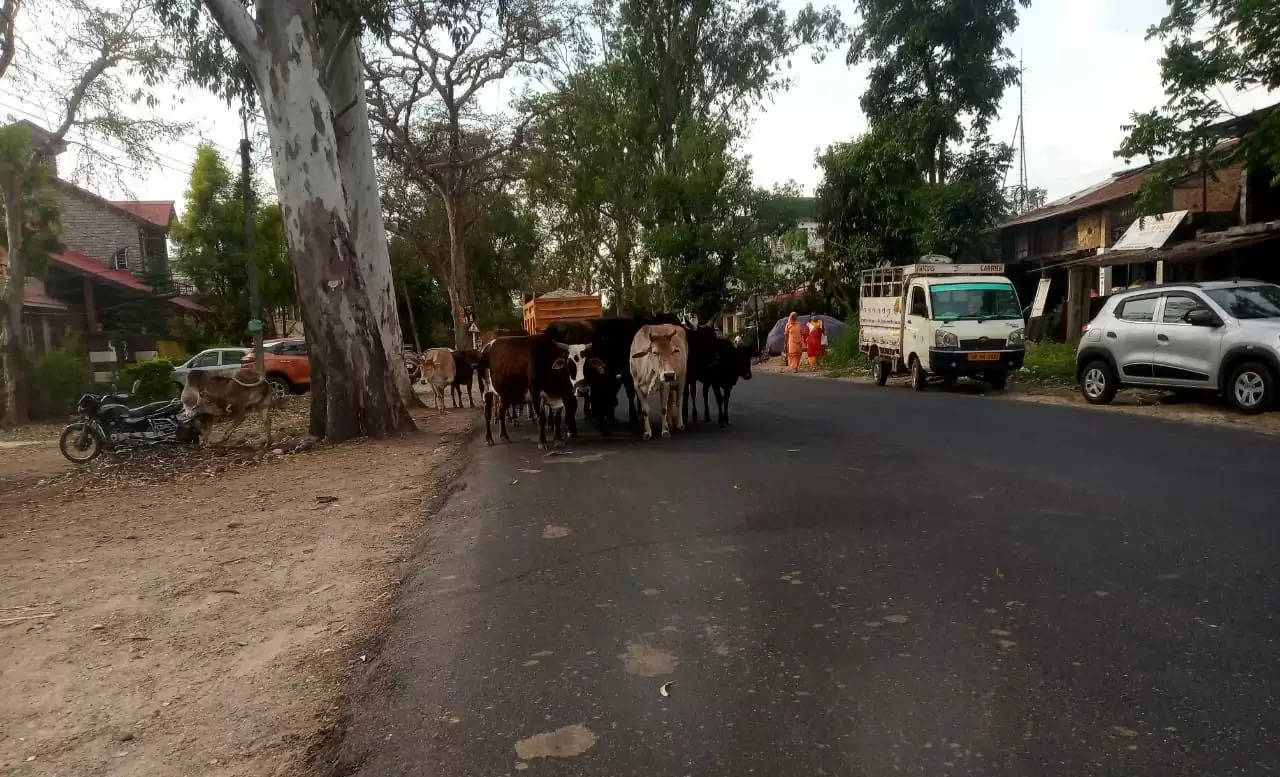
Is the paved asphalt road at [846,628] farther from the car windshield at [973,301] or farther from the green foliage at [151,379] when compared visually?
the green foliage at [151,379]

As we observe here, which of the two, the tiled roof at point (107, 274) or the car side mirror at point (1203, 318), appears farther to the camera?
the tiled roof at point (107, 274)

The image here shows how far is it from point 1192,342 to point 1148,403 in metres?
2.05

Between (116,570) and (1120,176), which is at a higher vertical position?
(1120,176)

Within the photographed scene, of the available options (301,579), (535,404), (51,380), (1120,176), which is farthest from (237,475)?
(1120,176)

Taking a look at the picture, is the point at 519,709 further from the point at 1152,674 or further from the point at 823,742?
the point at 1152,674

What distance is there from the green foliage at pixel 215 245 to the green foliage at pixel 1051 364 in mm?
→ 28859

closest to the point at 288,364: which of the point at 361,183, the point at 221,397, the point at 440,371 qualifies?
the point at 440,371

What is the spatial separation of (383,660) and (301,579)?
195cm

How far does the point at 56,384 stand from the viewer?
2056cm

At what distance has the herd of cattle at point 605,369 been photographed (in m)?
11.5

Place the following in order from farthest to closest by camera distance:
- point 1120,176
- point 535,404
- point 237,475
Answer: point 1120,176 < point 535,404 < point 237,475

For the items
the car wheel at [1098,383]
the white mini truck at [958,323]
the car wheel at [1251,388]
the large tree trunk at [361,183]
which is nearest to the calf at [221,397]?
the large tree trunk at [361,183]

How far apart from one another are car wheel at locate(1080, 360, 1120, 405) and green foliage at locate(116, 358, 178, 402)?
2006cm

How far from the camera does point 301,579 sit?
6.11 metres
